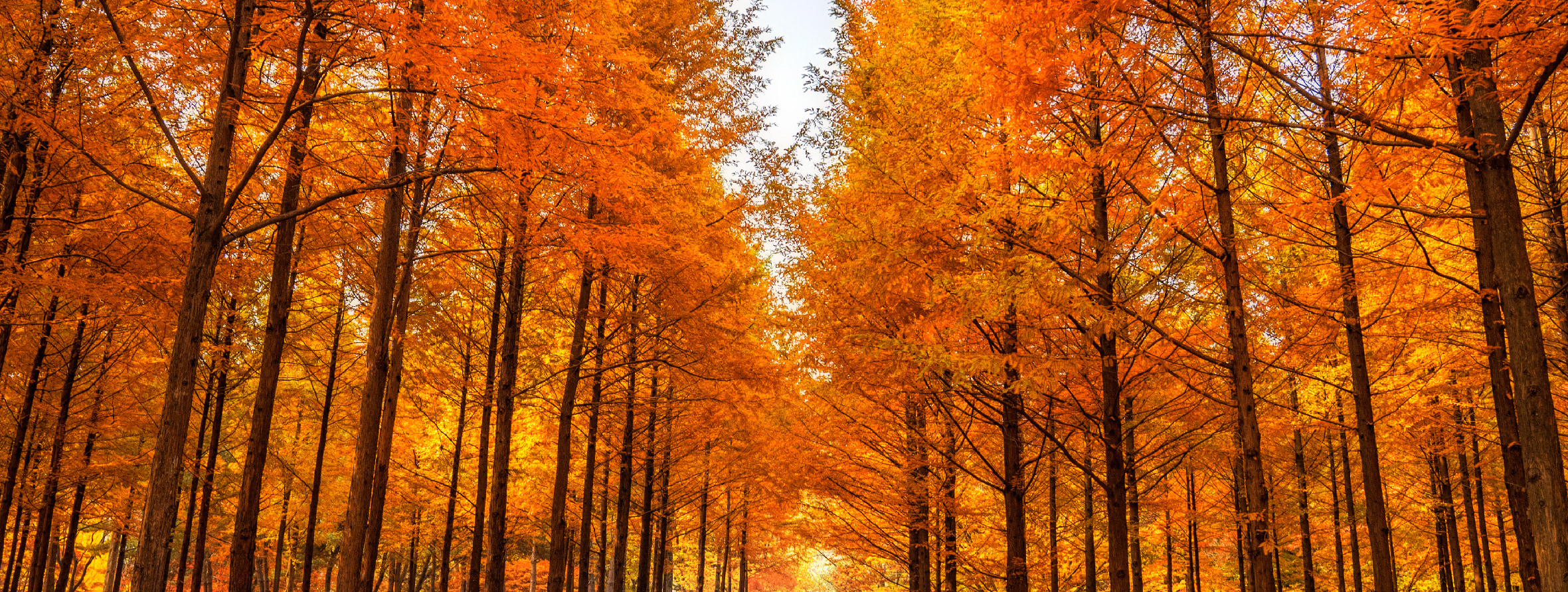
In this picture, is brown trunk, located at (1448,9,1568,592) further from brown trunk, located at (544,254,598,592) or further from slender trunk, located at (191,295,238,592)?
slender trunk, located at (191,295,238,592)

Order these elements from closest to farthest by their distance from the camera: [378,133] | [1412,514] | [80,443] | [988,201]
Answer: [988,201], [378,133], [80,443], [1412,514]

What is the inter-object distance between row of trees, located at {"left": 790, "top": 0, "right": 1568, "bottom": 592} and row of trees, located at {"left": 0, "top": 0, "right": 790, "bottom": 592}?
90.9 inches

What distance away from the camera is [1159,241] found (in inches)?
259

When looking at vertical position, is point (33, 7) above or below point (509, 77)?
above

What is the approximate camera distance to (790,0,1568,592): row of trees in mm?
5398

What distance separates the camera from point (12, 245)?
848cm

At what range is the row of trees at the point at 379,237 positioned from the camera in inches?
250

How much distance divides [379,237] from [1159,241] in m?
9.83

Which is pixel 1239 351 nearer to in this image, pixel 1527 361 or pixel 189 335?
pixel 1527 361

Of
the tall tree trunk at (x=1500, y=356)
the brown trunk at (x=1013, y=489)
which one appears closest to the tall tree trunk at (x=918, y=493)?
the brown trunk at (x=1013, y=489)

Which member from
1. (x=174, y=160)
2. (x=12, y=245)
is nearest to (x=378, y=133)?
(x=12, y=245)

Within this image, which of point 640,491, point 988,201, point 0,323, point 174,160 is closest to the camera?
point 988,201

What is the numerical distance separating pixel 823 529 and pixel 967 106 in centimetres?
823

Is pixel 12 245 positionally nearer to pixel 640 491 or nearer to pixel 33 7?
pixel 33 7
